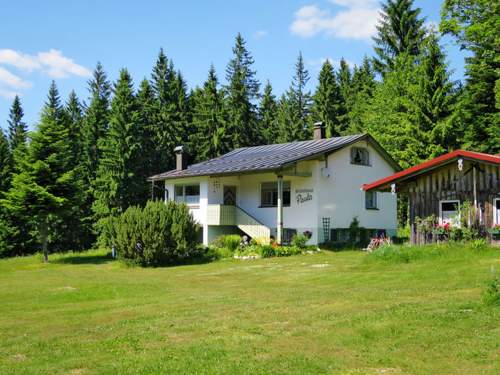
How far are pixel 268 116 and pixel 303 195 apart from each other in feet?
109

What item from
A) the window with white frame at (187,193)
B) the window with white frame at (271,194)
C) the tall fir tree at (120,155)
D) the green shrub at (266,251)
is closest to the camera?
the green shrub at (266,251)

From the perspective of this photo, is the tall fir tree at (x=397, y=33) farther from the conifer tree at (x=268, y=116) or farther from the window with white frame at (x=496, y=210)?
the window with white frame at (x=496, y=210)

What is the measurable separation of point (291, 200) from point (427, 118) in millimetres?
12541

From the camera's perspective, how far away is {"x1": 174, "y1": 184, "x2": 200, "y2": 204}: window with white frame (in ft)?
113

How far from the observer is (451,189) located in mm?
21719

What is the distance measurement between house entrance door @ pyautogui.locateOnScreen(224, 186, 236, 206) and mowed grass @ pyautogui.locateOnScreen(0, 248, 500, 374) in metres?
16.5

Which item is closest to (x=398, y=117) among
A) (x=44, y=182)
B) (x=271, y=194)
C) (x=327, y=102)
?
(x=327, y=102)

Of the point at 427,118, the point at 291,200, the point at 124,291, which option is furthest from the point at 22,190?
the point at 427,118

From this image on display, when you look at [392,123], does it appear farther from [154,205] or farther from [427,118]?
[154,205]

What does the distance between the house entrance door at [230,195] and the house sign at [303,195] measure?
4575mm

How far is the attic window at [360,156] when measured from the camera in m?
32.3

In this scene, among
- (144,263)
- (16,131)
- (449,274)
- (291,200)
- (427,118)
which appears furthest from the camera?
(16,131)

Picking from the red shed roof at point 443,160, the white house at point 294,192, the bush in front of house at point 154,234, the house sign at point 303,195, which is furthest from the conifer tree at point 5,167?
the red shed roof at point 443,160

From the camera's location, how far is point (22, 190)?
33.1 meters
